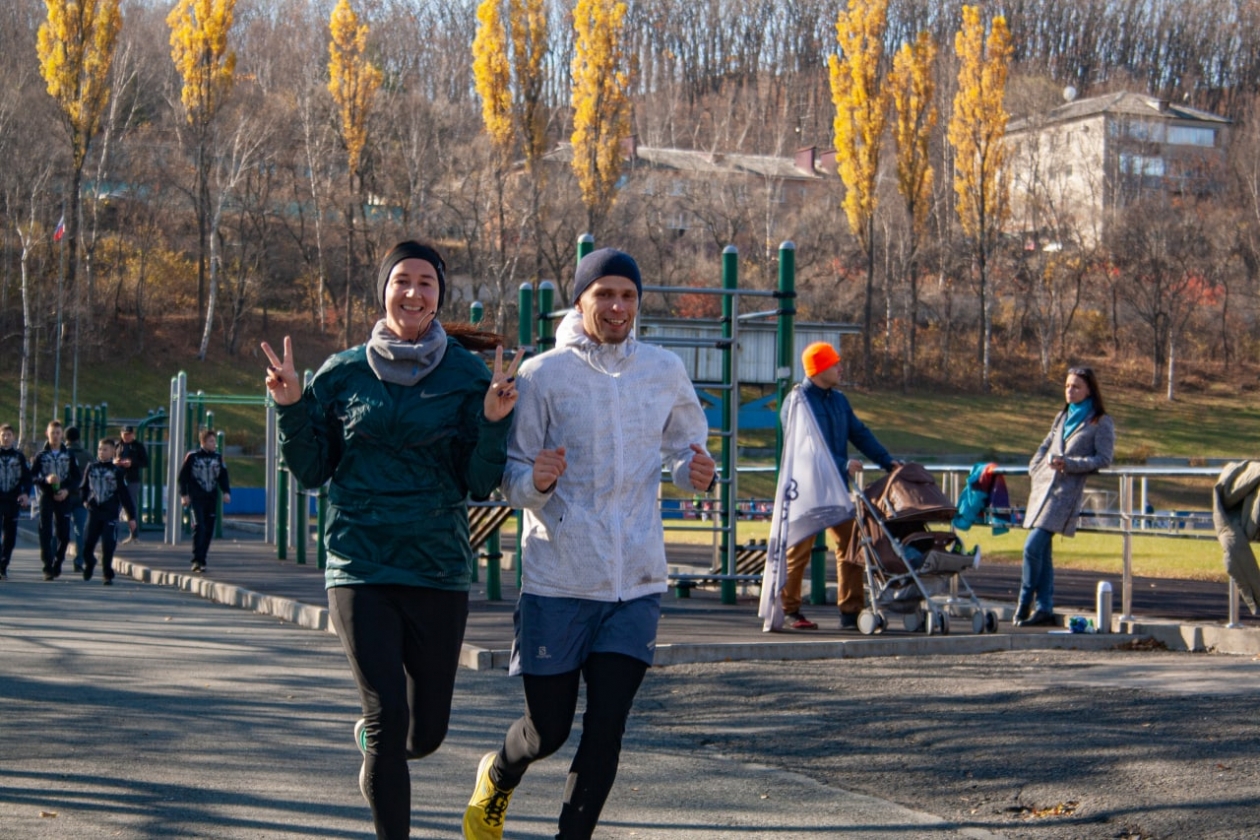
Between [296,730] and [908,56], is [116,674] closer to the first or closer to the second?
[296,730]

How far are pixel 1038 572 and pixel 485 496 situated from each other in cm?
845

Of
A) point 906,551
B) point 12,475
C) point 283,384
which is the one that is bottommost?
point 12,475

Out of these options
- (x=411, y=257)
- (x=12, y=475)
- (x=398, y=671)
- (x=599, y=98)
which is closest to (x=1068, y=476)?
(x=411, y=257)

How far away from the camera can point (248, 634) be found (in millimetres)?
12461

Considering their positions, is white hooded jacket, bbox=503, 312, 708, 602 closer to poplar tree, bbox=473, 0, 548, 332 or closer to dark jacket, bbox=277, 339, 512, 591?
dark jacket, bbox=277, 339, 512, 591

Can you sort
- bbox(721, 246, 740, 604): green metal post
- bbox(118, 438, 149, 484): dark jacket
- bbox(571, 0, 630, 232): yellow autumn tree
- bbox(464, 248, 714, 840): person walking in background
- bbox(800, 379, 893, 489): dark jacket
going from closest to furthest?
bbox(464, 248, 714, 840): person walking in background < bbox(800, 379, 893, 489): dark jacket < bbox(721, 246, 740, 604): green metal post < bbox(118, 438, 149, 484): dark jacket < bbox(571, 0, 630, 232): yellow autumn tree

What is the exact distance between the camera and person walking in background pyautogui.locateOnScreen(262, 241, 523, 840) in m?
4.66

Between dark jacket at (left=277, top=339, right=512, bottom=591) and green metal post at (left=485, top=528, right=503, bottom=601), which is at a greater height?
dark jacket at (left=277, top=339, right=512, bottom=591)

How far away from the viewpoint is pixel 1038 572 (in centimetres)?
1223

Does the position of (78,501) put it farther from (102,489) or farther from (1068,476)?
(1068,476)

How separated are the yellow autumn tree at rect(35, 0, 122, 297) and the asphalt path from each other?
43853mm

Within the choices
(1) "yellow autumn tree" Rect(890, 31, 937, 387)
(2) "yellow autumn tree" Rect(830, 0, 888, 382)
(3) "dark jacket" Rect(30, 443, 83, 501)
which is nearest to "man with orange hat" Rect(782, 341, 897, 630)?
(3) "dark jacket" Rect(30, 443, 83, 501)

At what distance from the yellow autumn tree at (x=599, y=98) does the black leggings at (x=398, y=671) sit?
52.8 meters

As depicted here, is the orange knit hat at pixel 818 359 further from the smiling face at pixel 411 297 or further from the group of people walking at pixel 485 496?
the smiling face at pixel 411 297
